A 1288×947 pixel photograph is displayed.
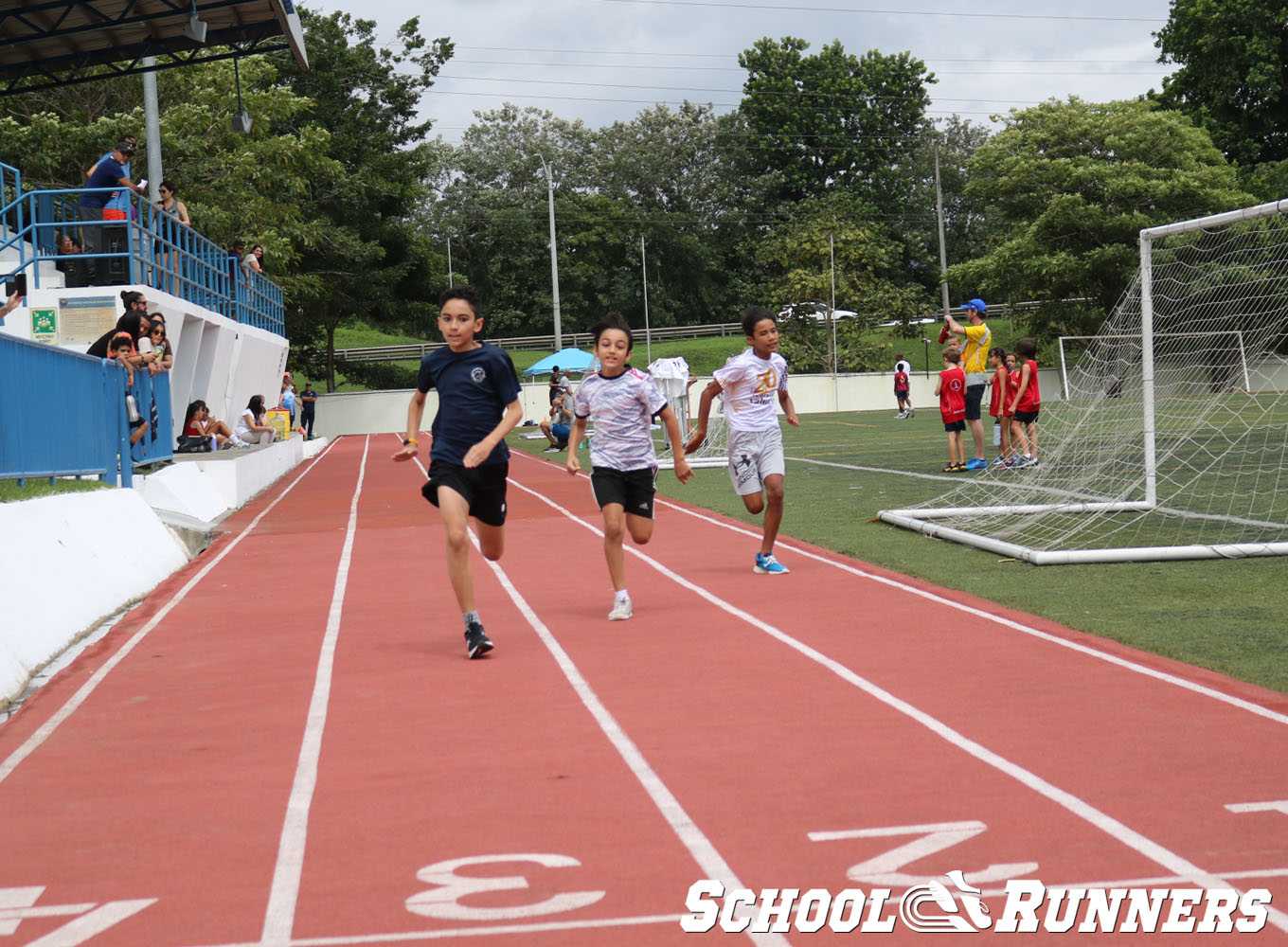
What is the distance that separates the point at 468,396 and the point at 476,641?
55.8 inches

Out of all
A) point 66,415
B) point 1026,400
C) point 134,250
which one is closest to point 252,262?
point 134,250

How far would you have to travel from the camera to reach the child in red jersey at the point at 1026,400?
18328 mm

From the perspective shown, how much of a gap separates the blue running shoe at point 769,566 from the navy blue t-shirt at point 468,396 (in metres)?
3.36

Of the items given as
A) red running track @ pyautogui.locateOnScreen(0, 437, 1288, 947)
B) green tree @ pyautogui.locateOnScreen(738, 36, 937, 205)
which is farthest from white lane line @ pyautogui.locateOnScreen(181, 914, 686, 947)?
green tree @ pyautogui.locateOnScreen(738, 36, 937, 205)

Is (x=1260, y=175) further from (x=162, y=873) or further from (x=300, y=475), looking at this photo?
(x=162, y=873)

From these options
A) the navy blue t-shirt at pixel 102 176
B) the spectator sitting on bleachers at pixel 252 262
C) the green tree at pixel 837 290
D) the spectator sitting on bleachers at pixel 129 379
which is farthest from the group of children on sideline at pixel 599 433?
the green tree at pixel 837 290

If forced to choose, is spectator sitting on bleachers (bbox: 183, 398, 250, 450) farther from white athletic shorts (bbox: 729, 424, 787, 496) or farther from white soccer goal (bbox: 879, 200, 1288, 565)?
white athletic shorts (bbox: 729, 424, 787, 496)

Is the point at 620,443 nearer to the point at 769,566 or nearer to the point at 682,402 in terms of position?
the point at 769,566

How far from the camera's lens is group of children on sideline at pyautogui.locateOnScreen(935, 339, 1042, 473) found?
60.8 feet

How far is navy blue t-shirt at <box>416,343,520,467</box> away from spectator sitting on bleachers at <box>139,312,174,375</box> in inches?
321

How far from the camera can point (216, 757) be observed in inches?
239

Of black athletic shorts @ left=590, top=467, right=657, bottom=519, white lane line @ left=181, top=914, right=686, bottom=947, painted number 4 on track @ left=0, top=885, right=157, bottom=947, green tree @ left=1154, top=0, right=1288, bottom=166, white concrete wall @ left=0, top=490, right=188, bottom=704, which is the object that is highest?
green tree @ left=1154, top=0, right=1288, bottom=166

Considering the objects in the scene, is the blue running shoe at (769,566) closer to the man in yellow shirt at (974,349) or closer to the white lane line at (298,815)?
the white lane line at (298,815)

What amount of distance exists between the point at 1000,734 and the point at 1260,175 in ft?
181
